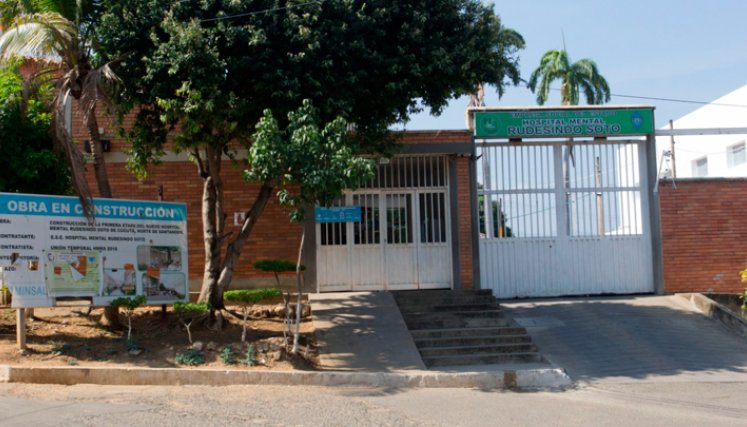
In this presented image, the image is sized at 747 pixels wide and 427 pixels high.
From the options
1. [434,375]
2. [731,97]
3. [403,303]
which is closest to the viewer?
[434,375]

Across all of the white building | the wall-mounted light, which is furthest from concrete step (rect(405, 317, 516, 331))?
the white building

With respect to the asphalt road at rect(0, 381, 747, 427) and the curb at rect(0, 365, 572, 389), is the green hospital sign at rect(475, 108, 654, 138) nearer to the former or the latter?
the curb at rect(0, 365, 572, 389)

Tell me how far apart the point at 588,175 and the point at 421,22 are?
589cm

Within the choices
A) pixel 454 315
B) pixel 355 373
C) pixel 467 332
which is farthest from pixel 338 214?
pixel 355 373

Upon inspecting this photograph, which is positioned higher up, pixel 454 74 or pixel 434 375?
pixel 454 74

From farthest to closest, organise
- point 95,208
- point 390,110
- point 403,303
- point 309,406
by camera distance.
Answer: point 403,303
point 390,110
point 95,208
point 309,406

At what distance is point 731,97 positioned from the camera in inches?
930

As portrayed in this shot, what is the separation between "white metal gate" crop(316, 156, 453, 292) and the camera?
45.6 ft

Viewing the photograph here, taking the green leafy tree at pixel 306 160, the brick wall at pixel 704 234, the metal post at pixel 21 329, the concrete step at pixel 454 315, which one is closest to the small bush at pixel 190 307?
the metal post at pixel 21 329

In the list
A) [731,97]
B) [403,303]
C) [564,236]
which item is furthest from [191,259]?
[731,97]

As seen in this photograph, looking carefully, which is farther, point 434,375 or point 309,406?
point 434,375

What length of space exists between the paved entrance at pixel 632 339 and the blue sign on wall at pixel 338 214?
3.50 meters

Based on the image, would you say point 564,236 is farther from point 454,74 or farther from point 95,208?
point 95,208

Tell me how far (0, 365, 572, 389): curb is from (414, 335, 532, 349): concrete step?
1577 millimetres
